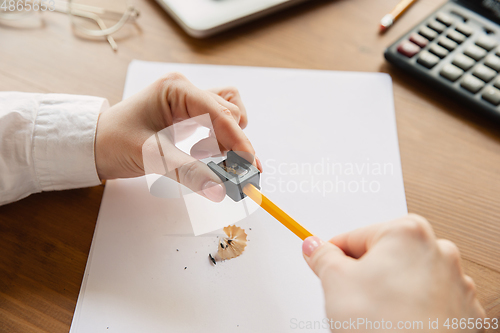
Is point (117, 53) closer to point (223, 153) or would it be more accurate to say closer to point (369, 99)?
point (223, 153)

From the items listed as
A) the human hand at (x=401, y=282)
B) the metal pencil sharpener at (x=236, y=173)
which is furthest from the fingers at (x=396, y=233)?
the metal pencil sharpener at (x=236, y=173)

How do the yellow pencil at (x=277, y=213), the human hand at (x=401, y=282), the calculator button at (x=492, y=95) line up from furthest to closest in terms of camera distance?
the calculator button at (x=492, y=95)
the yellow pencil at (x=277, y=213)
the human hand at (x=401, y=282)

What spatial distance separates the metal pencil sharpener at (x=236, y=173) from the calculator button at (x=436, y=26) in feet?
1.31

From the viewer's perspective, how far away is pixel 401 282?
25 cm

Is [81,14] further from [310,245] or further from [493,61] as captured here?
[493,61]

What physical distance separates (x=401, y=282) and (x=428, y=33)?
1.48 ft

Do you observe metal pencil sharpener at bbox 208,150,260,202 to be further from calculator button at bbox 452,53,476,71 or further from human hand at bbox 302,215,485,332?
calculator button at bbox 452,53,476,71

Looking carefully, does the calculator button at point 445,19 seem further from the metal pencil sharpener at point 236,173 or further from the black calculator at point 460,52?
the metal pencil sharpener at point 236,173

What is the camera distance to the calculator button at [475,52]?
53 centimetres

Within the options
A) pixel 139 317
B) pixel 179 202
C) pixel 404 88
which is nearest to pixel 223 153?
pixel 179 202

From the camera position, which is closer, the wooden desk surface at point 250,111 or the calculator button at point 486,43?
the wooden desk surface at point 250,111

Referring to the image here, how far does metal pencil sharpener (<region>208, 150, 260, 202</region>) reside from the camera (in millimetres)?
361

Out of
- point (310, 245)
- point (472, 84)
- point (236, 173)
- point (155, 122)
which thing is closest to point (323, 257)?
point (310, 245)

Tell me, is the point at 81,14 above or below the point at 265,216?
above
